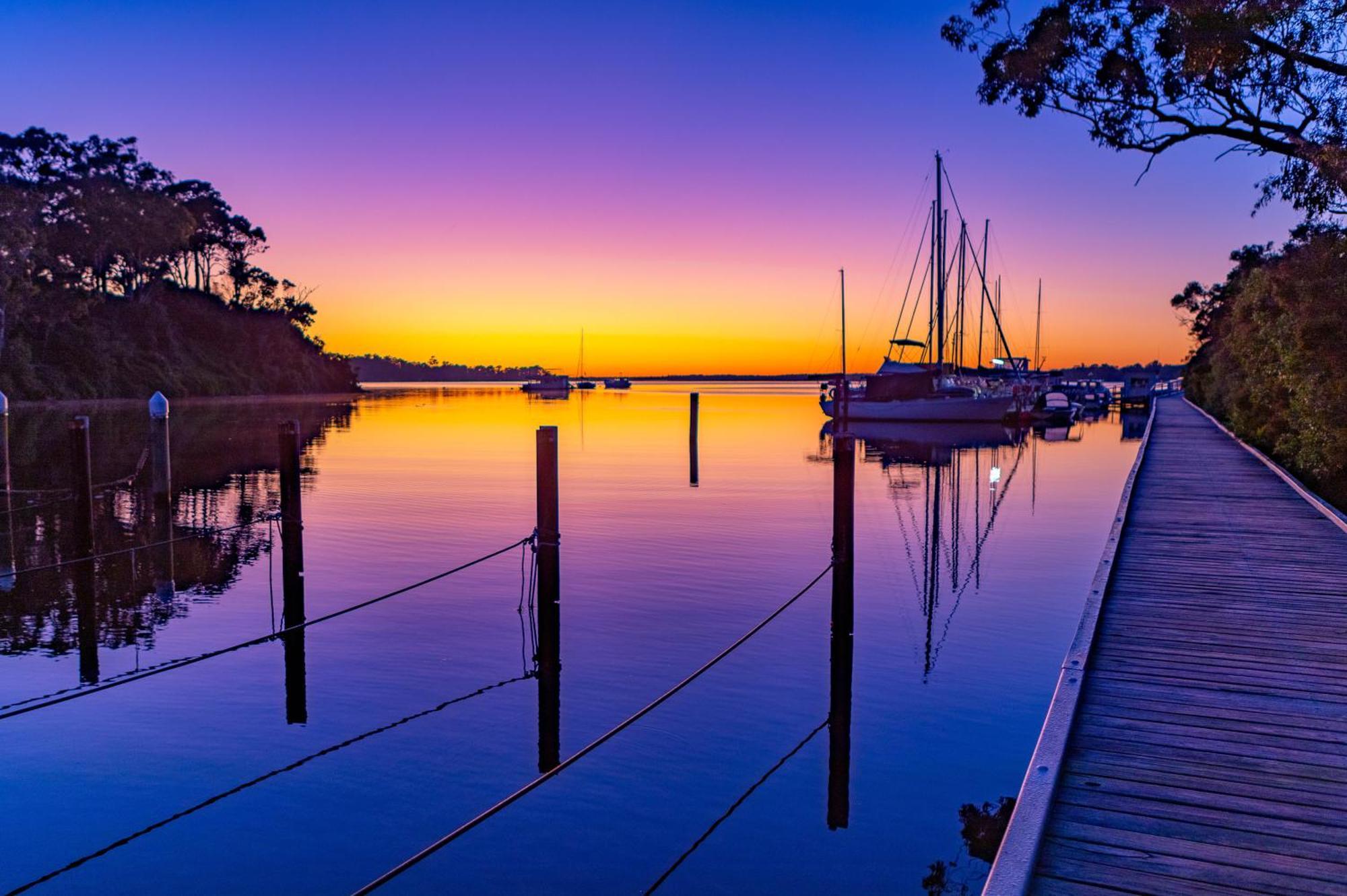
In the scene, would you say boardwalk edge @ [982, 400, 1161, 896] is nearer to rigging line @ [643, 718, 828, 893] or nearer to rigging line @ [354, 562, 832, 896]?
rigging line @ [643, 718, 828, 893]

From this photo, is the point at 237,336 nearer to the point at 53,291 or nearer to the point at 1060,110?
the point at 53,291

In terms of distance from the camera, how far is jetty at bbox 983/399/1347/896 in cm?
468

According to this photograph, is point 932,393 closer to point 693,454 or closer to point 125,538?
point 693,454

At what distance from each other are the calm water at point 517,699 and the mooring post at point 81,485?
2.61ft

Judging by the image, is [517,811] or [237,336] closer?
[517,811]

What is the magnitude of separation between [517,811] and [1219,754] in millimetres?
4874

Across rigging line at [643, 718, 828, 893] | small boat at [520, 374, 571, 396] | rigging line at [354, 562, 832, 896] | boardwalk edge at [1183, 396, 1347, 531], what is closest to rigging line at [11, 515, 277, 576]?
rigging line at [354, 562, 832, 896]

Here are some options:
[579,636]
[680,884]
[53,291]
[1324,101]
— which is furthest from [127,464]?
[53,291]

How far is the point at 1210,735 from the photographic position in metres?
6.27

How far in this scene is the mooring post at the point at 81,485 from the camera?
1304cm

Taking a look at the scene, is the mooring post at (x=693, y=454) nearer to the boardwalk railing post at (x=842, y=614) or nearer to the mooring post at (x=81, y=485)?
the mooring post at (x=81, y=485)

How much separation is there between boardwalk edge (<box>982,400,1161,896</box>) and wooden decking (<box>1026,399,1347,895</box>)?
0.08 meters

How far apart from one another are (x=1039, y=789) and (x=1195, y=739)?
1578 millimetres

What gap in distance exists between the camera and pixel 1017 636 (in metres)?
12.7
